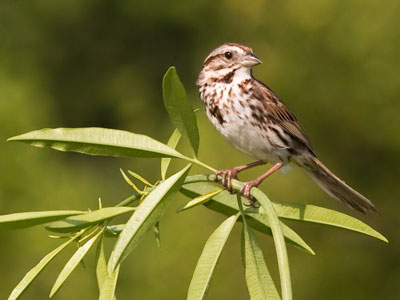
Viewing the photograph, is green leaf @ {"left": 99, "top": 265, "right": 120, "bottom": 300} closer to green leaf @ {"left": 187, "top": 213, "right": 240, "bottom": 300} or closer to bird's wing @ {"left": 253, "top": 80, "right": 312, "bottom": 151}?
green leaf @ {"left": 187, "top": 213, "right": 240, "bottom": 300}

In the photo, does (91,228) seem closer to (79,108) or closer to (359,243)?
(359,243)

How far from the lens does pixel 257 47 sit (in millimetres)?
4723

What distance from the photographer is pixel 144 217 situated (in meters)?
0.84

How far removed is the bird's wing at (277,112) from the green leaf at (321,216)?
0.94 m

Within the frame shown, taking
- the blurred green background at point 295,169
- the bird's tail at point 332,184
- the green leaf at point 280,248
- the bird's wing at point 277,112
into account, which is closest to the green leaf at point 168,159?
the green leaf at point 280,248

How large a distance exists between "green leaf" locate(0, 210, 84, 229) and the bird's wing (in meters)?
1.12

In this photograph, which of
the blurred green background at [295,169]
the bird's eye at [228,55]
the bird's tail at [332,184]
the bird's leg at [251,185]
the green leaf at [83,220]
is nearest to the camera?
the green leaf at [83,220]

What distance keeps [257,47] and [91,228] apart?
150 inches

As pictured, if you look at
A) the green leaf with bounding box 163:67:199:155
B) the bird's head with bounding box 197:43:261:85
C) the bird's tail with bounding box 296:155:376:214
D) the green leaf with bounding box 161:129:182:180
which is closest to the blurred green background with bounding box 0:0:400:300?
the bird's tail with bounding box 296:155:376:214

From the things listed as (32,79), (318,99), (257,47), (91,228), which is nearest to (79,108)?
(32,79)

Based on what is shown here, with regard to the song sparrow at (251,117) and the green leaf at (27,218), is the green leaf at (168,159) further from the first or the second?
the song sparrow at (251,117)

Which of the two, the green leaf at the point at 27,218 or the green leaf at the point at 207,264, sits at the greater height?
the green leaf at the point at 27,218

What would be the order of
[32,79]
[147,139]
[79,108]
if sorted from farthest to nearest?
[79,108], [32,79], [147,139]

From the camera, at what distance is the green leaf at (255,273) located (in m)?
0.93
